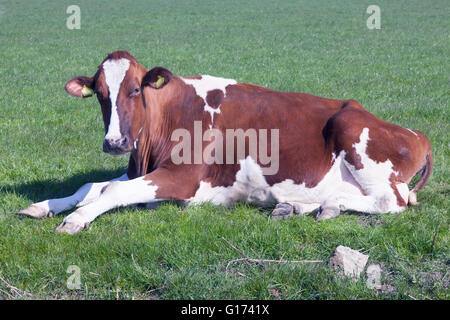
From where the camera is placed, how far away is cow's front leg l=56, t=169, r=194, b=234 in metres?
5.09

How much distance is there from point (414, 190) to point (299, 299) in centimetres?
258

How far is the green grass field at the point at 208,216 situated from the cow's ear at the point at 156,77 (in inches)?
51.3

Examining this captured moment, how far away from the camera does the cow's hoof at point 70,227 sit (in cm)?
494

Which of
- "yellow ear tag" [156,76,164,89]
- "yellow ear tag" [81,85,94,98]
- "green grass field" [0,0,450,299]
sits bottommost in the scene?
"green grass field" [0,0,450,299]

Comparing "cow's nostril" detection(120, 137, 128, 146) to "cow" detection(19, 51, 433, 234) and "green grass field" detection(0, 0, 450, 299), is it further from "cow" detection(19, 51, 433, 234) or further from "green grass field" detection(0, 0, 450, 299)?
"green grass field" detection(0, 0, 450, 299)

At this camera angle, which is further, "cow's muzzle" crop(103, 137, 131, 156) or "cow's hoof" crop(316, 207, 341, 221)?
"cow's hoof" crop(316, 207, 341, 221)

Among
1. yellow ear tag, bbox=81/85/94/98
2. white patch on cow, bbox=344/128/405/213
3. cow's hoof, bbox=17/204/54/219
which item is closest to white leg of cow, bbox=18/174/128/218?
cow's hoof, bbox=17/204/54/219

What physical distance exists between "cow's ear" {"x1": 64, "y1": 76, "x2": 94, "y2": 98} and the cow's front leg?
3.38 feet

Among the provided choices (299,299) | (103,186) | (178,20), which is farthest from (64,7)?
(299,299)

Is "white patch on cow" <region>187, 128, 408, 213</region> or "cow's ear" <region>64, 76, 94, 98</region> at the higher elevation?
"cow's ear" <region>64, 76, 94, 98</region>

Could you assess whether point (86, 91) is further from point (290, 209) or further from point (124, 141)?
point (290, 209)

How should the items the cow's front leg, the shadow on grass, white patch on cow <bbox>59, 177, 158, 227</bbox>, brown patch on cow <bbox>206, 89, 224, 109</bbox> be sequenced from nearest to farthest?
the cow's front leg, white patch on cow <bbox>59, 177, 158, 227</bbox>, brown patch on cow <bbox>206, 89, 224, 109</bbox>, the shadow on grass

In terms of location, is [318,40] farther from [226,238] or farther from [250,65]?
[226,238]

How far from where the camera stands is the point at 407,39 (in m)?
21.3
